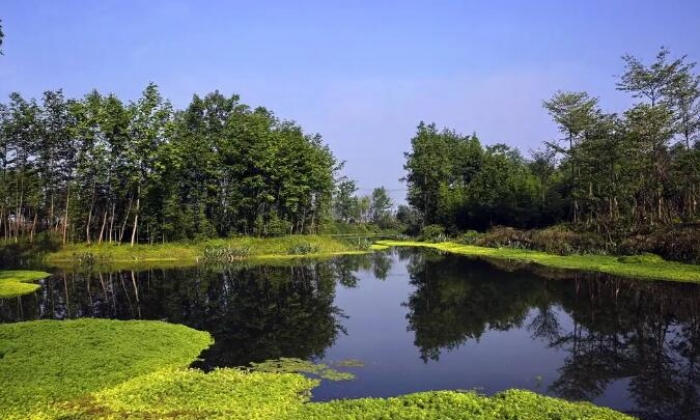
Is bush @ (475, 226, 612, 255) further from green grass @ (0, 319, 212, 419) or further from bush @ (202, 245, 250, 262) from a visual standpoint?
green grass @ (0, 319, 212, 419)

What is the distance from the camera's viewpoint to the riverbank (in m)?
10.9

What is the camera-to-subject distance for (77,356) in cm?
1504

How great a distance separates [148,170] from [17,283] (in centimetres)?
2371

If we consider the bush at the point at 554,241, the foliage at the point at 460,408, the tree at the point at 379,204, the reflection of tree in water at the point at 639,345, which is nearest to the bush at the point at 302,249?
the bush at the point at 554,241

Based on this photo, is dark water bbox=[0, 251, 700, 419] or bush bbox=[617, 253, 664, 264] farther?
bush bbox=[617, 253, 664, 264]

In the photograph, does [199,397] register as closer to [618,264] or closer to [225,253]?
[618,264]

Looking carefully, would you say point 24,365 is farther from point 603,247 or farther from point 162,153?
point 162,153

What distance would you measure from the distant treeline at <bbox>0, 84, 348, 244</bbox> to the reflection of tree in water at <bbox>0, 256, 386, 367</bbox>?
16604 mm

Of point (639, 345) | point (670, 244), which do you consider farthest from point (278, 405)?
point (670, 244)

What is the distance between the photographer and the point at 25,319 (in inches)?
928

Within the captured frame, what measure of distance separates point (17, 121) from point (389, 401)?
54.5m

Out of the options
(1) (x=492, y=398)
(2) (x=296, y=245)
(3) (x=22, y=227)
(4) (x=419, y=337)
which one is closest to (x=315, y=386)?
(1) (x=492, y=398)

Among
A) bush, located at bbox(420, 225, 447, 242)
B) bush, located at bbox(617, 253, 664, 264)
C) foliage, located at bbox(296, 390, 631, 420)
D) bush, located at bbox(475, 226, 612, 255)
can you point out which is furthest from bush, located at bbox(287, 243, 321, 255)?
foliage, located at bbox(296, 390, 631, 420)

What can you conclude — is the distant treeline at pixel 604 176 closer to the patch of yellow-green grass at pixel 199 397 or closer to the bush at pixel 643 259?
the bush at pixel 643 259
